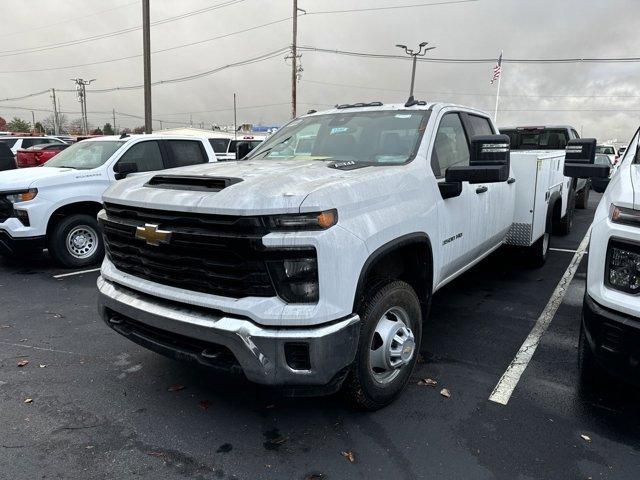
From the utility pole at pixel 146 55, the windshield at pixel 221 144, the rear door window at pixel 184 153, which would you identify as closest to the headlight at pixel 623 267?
the rear door window at pixel 184 153

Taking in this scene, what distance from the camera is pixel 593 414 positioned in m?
3.16

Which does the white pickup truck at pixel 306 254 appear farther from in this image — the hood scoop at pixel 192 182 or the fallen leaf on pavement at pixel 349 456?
the fallen leaf on pavement at pixel 349 456

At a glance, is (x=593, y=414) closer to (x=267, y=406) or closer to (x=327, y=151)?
(x=267, y=406)

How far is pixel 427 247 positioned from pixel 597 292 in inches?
44.2

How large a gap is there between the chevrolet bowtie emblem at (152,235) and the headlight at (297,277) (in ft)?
2.22

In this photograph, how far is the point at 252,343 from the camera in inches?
96.7

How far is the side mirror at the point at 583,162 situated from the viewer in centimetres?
363

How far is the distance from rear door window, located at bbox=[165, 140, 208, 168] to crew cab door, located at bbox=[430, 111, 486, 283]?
523 cm

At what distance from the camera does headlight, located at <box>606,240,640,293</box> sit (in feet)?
8.23

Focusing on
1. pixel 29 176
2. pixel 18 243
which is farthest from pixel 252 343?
pixel 29 176

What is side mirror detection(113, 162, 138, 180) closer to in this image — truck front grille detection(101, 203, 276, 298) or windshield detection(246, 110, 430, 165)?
windshield detection(246, 110, 430, 165)

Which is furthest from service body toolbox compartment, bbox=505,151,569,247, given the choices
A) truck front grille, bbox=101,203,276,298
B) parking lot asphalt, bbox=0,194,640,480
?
truck front grille, bbox=101,203,276,298

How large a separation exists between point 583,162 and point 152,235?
133 inches

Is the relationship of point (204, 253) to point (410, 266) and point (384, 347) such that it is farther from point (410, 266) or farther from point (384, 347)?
point (410, 266)
